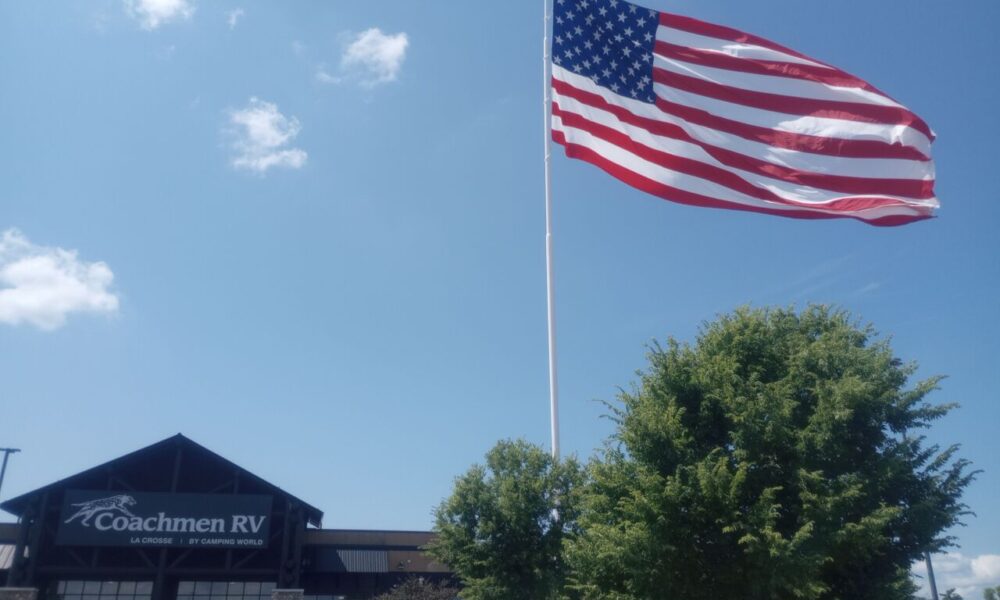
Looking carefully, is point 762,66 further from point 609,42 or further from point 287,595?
point 287,595

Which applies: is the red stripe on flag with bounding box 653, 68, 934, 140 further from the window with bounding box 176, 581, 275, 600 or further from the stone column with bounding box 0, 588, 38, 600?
the window with bounding box 176, 581, 275, 600

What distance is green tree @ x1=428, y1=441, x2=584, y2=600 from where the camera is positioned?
2301 cm

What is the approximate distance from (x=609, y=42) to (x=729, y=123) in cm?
297

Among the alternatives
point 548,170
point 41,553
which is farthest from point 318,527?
point 548,170

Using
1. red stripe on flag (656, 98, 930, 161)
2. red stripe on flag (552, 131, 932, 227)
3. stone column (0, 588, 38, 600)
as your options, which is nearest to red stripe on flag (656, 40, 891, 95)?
red stripe on flag (656, 98, 930, 161)

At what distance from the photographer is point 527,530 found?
2352 cm

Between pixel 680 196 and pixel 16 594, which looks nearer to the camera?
pixel 680 196

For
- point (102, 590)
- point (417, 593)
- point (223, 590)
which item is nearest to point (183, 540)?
point (223, 590)

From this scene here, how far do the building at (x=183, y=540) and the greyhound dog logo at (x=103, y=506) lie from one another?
0.04m

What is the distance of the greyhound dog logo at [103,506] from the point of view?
35469 millimetres

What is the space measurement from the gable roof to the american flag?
86.5ft

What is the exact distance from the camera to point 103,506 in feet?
117

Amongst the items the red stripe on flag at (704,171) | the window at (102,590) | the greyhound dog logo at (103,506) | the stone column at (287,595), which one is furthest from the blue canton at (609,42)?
the window at (102,590)

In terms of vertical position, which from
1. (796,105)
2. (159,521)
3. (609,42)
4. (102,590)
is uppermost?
(609,42)
